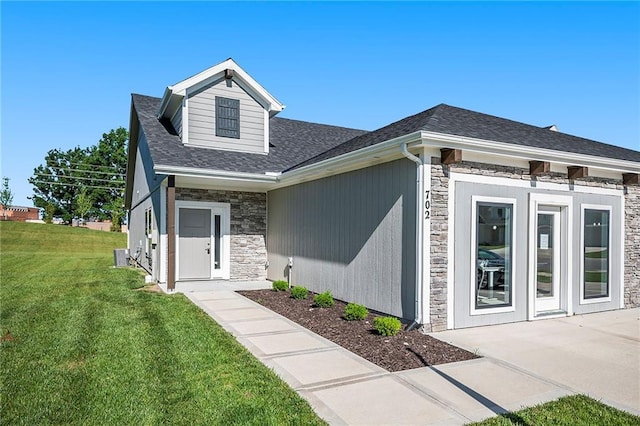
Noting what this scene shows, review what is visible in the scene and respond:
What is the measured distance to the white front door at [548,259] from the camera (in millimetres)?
7359

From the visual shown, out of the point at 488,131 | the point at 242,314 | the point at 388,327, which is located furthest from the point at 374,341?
the point at 488,131

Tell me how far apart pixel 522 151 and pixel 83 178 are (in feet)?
184

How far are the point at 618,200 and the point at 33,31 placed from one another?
13.7 m

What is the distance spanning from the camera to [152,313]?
7262mm

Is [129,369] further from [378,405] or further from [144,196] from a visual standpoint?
[144,196]

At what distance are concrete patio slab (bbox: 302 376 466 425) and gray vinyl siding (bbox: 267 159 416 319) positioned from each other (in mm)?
2603

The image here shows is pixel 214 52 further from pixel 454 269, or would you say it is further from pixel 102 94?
pixel 454 269

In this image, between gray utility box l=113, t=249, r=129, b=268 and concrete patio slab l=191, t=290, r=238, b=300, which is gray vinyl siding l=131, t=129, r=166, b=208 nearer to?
gray utility box l=113, t=249, r=129, b=268

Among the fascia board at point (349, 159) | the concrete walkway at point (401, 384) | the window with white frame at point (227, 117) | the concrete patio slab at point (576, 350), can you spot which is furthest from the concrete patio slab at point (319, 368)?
the window with white frame at point (227, 117)

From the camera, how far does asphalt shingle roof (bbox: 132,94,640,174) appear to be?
7.42 metres

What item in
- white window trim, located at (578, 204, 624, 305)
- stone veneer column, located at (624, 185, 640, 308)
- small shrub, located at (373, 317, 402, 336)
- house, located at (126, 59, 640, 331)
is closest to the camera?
small shrub, located at (373, 317, 402, 336)

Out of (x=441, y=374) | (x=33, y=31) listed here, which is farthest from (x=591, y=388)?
(x=33, y=31)

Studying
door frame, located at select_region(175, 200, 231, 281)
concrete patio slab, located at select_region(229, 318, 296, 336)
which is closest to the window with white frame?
door frame, located at select_region(175, 200, 231, 281)

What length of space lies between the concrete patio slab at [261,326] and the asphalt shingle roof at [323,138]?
3.76m
